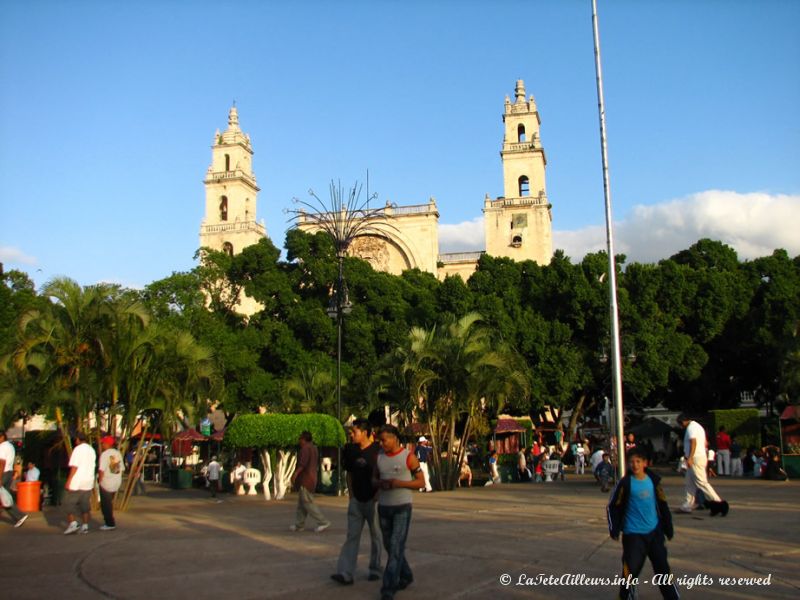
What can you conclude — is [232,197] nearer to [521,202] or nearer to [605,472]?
[521,202]

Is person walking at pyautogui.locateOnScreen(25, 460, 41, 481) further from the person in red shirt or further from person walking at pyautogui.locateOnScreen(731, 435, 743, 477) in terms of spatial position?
person walking at pyautogui.locateOnScreen(731, 435, 743, 477)

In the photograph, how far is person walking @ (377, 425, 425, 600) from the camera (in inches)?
263

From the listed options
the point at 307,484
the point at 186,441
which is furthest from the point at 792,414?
the point at 186,441

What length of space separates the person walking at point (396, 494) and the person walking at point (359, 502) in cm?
33

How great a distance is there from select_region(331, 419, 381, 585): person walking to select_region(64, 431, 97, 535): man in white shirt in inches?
200

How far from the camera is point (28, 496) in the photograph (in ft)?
47.7

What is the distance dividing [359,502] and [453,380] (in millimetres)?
12669

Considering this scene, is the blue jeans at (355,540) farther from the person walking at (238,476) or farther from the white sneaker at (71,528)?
the person walking at (238,476)

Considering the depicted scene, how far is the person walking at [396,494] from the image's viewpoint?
6684 mm

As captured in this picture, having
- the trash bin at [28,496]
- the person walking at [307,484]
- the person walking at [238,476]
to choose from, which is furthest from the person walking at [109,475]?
the person walking at [238,476]

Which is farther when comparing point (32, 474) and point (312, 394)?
point (312, 394)

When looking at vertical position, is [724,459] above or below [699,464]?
below

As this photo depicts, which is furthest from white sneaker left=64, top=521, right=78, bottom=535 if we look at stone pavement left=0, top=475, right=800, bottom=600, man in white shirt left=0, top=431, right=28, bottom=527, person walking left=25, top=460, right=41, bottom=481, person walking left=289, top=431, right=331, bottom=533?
person walking left=25, top=460, right=41, bottom=481

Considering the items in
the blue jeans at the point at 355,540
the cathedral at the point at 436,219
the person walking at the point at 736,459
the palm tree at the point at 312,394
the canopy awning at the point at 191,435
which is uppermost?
the cathedral at the point at 436,219
